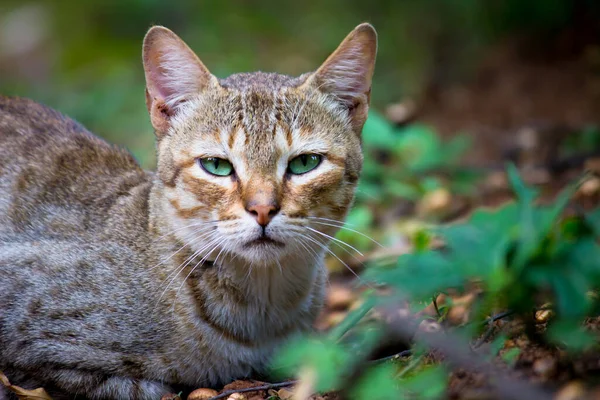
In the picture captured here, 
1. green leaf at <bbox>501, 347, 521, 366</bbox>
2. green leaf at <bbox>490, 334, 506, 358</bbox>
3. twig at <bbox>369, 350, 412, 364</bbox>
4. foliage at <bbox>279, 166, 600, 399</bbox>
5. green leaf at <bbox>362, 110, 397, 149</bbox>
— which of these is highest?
green leaf at <bbox>362, 110, 397, 149</bbox>

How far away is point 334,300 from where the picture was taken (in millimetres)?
5043

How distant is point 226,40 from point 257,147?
7.77 meters

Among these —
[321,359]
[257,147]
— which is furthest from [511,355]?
[257,147]

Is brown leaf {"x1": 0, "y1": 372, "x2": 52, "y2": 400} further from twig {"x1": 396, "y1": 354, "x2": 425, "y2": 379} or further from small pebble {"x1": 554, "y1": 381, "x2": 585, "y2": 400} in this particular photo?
small pebble {"x1": 554, "y1": 381, "x2": 585, "y2": 400}

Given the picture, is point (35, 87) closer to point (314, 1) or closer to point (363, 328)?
point (314, 1)

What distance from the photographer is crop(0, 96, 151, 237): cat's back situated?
4.06 meters

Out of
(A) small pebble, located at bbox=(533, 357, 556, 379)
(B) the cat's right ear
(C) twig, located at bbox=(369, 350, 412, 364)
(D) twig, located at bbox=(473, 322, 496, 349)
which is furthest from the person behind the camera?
(B) the cat's right ear

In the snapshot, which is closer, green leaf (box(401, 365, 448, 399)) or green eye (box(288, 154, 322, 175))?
green leaf (box(401, 365, 448, 399))

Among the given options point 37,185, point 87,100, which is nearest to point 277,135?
point 37,185

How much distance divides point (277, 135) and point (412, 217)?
9.47 ft

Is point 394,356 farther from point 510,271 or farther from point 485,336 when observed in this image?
point 510,271

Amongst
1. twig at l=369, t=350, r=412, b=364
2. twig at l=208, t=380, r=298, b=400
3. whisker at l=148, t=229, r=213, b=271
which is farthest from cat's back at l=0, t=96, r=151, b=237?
twig at l=369, t=350, r=412, b=364

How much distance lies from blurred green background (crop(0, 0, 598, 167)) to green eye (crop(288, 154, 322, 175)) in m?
3.76

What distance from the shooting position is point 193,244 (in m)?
3.63
